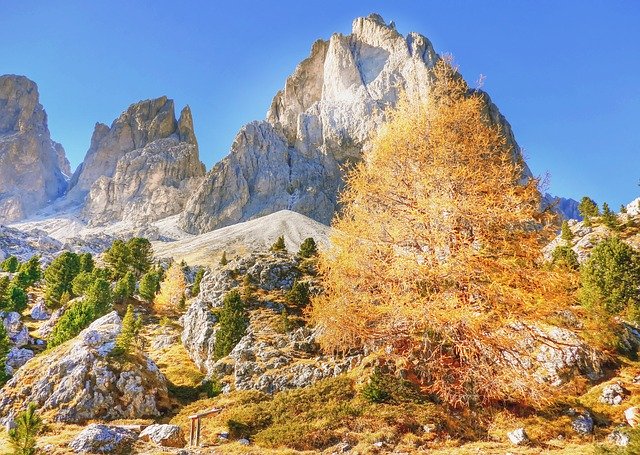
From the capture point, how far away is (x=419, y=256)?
11.0 metres

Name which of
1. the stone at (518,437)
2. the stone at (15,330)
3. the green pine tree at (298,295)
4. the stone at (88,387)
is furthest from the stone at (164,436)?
the stone at (15,330)

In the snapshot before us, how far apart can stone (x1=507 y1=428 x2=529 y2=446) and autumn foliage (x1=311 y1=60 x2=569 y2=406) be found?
421 centimetres

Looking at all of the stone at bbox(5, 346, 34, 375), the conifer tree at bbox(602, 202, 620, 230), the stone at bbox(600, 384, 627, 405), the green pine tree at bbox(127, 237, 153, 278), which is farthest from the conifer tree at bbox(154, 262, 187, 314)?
the conifer tree at bbox(602, 202, 620, 230)

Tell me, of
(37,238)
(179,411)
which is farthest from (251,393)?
(37,238)

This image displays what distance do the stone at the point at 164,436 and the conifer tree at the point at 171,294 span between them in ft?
106

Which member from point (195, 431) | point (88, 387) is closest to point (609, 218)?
point (195, 431)

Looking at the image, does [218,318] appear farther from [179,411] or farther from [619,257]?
[619,257]

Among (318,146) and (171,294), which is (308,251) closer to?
(171,294)

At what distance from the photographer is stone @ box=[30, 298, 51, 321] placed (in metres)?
44.4

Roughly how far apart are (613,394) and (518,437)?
278 inches

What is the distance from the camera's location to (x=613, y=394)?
1780 centimetres

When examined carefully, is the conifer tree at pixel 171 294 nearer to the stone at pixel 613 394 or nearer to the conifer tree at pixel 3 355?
the conifer tree at pixel 3 355

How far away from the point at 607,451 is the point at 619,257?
26.5 meters

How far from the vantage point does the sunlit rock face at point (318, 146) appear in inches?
7008
